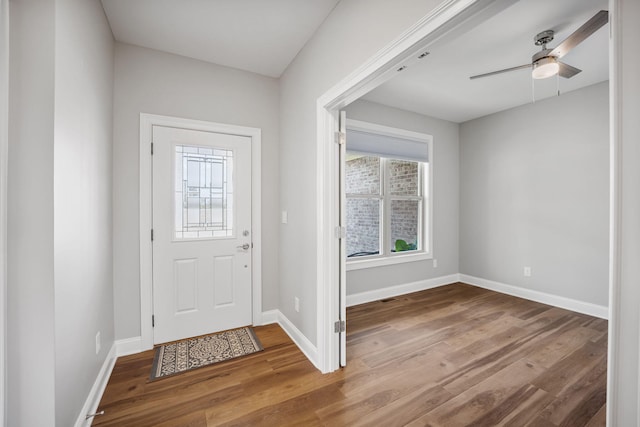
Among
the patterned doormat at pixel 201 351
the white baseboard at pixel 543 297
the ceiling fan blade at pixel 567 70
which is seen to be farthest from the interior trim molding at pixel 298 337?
the white baseboard at pixel 543 297

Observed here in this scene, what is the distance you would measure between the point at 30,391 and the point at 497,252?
4.95 meters

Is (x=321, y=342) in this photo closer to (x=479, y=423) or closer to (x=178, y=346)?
(x=479, y=423)

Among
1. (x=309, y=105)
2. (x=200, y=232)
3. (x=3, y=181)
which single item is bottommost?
(x=200, y=232)

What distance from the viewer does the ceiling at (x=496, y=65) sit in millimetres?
1967

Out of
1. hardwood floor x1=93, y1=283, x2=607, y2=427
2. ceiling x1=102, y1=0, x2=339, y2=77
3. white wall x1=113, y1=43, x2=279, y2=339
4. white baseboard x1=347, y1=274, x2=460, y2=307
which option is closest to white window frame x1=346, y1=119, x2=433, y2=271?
white baseboard x1=347, y1=274, x2=460, y2=307

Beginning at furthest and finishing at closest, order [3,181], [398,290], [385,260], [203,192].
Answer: [398,290] < [385,260] < [203,192] < [3,181]

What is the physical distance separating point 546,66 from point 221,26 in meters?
2.66

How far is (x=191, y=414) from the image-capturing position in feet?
5.49

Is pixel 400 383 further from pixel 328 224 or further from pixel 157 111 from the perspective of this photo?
pixel 157 111

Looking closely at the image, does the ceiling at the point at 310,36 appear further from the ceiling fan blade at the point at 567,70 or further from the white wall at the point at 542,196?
the white wall at the point at 542,196

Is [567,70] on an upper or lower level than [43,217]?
upper

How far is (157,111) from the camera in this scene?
2.47m

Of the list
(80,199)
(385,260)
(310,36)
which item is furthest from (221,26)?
(385,260)

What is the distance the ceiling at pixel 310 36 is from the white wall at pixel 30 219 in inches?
40.6
